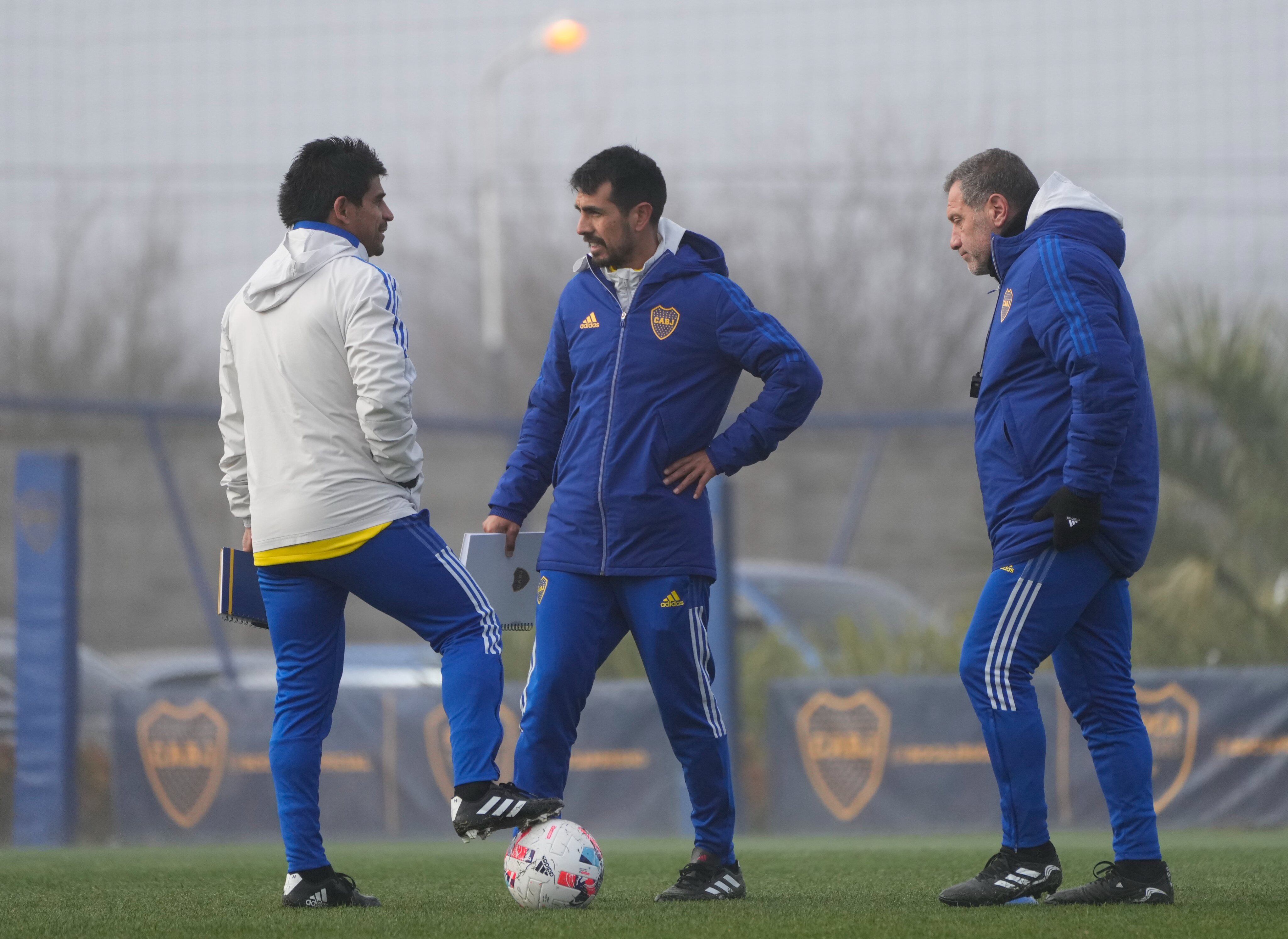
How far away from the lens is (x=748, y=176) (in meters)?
23.0

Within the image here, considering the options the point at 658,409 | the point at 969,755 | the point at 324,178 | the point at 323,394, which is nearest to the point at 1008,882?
the point at 658,409

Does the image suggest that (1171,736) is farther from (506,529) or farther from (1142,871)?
(506,529)

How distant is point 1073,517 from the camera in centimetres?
420

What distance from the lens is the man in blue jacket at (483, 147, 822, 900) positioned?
4.60 metres

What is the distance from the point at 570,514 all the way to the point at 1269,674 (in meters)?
6.21

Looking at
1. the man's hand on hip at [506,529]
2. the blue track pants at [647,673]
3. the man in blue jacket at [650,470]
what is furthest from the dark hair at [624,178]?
the blue track pants at [647,673]

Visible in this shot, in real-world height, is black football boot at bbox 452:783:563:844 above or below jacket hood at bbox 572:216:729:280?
below

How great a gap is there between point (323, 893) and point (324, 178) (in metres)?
1.92

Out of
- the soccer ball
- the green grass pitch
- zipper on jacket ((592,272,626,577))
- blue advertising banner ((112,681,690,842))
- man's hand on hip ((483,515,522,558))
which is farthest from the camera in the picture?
blue advertising banner ((112,681,690,842))

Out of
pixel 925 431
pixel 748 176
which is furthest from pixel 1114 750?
pixel 748 176

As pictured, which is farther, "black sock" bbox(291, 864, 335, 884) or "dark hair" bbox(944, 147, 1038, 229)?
"dark hair" bbox(944, 147, 1038, 229)

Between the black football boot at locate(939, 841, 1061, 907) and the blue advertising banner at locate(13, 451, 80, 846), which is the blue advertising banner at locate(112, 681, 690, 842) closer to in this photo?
the blue advertising banner at locate(13, 451, 80, 846)

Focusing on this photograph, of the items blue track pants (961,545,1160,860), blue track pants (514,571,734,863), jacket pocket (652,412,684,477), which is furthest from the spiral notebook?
blue track pants (961,545,1160,860)

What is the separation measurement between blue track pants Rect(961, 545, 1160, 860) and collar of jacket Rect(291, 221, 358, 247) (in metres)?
1.95
